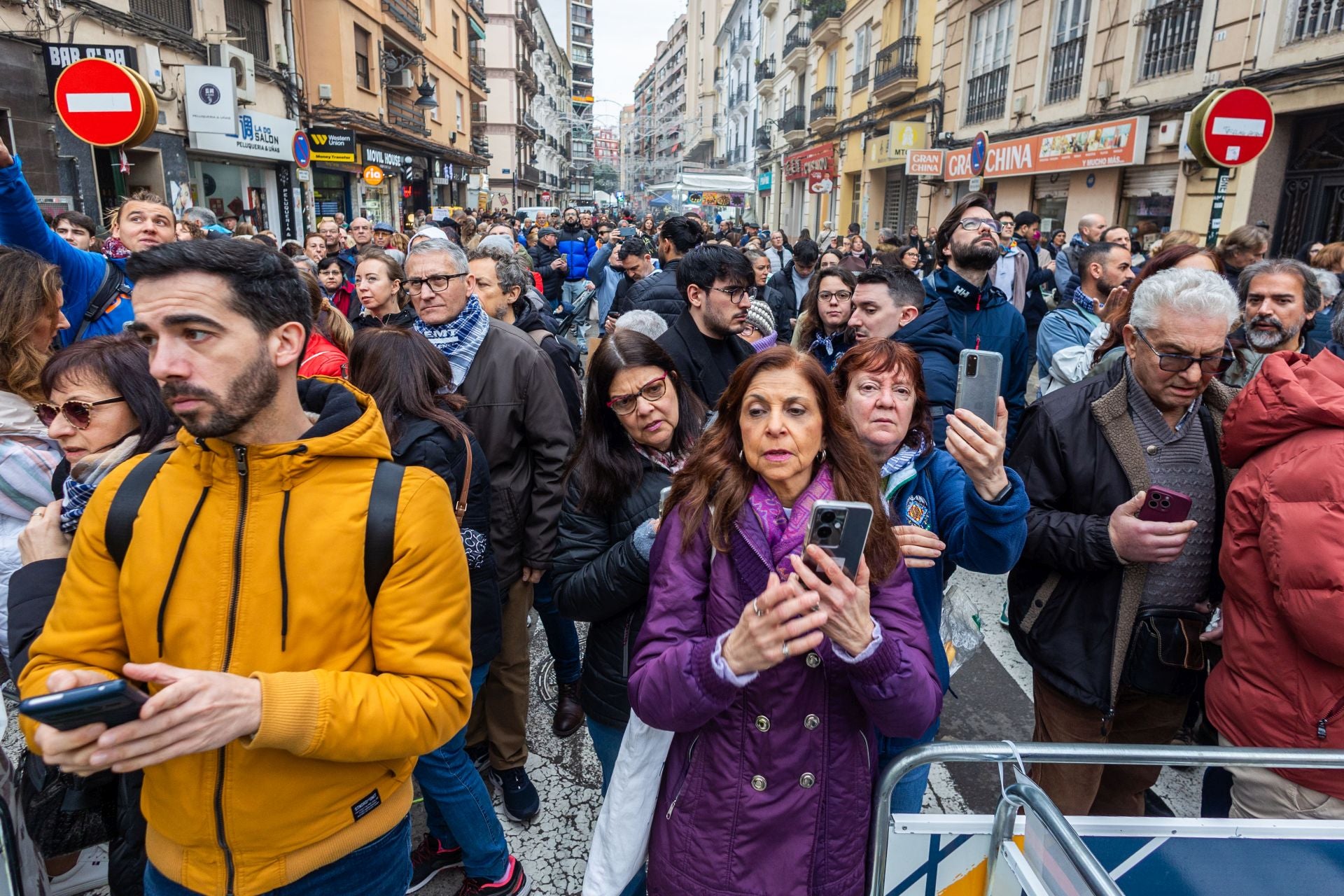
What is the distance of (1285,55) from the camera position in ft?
31.0

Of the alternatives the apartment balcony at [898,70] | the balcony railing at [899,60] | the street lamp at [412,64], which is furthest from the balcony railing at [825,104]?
the street lamp at [412,64]

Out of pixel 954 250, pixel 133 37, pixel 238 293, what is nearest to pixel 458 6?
pixel 133 37

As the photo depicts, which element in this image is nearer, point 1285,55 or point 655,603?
point 655,603

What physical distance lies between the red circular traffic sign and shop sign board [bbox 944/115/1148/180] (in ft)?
19.8

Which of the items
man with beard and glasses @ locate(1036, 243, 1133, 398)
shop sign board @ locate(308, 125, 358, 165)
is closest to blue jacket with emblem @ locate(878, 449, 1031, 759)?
man with beard and glasses @ locate(1036, 243, 1133, 398)

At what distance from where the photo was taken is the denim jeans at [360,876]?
1.69 meters

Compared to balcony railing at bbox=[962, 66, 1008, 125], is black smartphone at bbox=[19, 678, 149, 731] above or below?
below

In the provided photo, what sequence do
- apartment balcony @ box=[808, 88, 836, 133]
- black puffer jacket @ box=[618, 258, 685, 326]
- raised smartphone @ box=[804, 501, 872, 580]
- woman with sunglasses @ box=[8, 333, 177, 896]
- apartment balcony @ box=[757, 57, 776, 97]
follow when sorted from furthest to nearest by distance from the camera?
apartment balcony @ box=[757, 57, 776, 97], apartment balcony @ box=[808, 88, 836, 133], black puffer jacket @ box=[618, 258, 685, 326], woman with sunglasses @ box=[8, 333, 177, 896], raised smartphone @ box=[804, 501, 872, 580]

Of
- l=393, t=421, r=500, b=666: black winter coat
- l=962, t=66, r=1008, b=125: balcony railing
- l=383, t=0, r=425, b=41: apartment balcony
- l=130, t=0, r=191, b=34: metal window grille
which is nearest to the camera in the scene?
l=393, t=421, r=500, b=666: black winter coat

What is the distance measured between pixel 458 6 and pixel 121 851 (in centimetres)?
3763

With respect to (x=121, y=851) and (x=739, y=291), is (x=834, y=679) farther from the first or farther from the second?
(x=739, y=291)

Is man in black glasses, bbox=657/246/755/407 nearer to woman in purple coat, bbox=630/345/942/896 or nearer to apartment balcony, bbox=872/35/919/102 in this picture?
woman in purple coat, bbox=630/345/942/896

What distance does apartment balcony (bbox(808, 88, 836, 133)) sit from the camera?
2944cm

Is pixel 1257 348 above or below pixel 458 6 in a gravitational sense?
below
